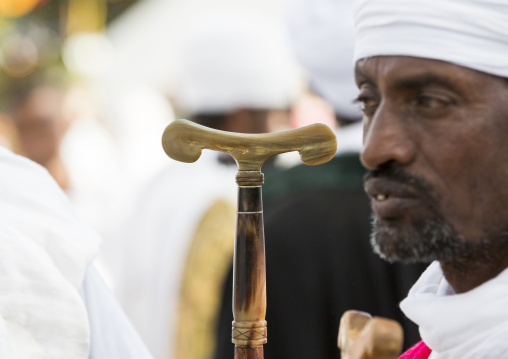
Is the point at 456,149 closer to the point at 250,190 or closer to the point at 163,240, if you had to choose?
the point at 250,190

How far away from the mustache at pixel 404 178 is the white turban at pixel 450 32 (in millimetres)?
255

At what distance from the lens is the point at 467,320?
72.9 inches

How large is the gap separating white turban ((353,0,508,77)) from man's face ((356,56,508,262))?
3cm

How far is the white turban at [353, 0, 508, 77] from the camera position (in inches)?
→ 77.0

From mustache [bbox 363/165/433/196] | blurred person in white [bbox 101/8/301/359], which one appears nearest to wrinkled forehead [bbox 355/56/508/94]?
mustache [bbox 363/165/433/196]

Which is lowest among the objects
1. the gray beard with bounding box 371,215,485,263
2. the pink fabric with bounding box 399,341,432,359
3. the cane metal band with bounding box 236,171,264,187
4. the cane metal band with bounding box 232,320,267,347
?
the cane metal band with bounding box 232,320,267,347

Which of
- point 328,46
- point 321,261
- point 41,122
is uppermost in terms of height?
point 41,122

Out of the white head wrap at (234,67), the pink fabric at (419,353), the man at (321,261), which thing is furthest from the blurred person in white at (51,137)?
the pink fabric at (419,353)

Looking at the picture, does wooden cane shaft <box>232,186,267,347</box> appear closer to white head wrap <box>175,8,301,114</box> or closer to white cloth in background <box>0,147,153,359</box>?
white cloth in background <box>0,147,153,359</box>

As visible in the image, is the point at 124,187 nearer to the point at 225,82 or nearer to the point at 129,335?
the point at 225,82

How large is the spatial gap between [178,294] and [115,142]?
20.5 ft

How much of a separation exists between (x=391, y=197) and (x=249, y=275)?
0.41m

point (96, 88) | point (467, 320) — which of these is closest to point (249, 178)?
point (467, 320)

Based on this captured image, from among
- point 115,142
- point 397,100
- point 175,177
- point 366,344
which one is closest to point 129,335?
point 366,344
